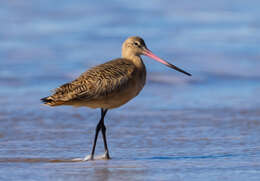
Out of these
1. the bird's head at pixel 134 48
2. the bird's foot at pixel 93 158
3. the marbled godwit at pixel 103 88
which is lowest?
the bird's foot at pixel 93 158

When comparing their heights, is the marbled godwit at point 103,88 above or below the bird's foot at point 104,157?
above

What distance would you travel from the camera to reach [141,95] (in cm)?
969

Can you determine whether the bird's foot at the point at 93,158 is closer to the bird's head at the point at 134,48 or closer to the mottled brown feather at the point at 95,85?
the mottled brown feather at the point at 95,85

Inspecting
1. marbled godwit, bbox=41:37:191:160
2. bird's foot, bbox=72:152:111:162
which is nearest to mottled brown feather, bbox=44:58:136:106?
marbled godwit, bbox=41:37:191:160

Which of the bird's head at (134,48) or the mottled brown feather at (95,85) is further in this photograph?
the bird's head at (134,48)

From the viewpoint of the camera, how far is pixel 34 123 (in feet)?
24.6

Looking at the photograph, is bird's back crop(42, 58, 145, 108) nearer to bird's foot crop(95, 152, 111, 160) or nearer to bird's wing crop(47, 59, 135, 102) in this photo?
bird's wing crop(47, 59, 135, 102)

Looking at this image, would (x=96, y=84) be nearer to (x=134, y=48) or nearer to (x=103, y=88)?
(x=103, y=88)

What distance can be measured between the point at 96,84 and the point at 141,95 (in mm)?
3823

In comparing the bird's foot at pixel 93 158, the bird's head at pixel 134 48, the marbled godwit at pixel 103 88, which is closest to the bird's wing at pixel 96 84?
the marbled godwit at pixel 103 88

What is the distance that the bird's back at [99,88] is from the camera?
19.1 ft

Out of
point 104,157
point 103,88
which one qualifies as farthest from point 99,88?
point 104,157

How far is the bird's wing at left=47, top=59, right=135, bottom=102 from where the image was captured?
19.1 ft

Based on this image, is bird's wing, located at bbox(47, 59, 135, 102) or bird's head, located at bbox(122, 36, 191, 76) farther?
bird's head, located at bbox(122, 36, 191, 76)
